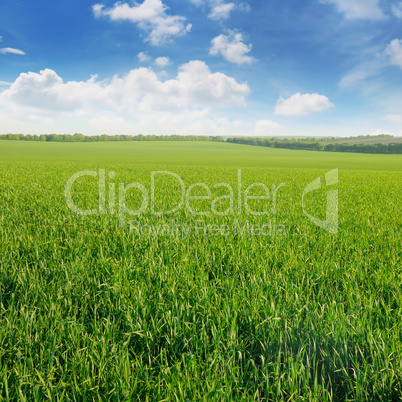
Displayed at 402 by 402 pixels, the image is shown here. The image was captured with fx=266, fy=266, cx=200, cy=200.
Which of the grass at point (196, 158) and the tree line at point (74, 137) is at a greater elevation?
the tree line at point (74, 137)

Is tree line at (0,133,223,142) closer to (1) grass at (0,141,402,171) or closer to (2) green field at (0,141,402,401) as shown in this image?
(1) grass at (0,141,402,171)

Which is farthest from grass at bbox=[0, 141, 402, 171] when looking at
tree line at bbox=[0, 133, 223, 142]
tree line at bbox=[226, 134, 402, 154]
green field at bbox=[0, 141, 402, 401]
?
tree line at bbox=[0, 133, 223, 142]

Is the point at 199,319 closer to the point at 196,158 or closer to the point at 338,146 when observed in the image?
the point at 196,158

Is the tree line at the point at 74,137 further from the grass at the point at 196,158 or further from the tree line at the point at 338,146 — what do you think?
the tree line at the point at 338,146

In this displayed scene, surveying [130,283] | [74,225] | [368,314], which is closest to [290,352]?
[368,314]

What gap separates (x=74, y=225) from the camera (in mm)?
6332

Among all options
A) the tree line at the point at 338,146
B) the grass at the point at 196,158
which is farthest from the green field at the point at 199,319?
the tree line at the point at 338,146

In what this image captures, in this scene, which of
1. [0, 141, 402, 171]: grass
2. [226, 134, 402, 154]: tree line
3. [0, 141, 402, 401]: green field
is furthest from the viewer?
[226, 134, 402, 154]: tree line

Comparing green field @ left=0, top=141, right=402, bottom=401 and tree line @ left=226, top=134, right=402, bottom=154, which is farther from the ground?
tree line @ left=226, top=134, right=402, bottom=154

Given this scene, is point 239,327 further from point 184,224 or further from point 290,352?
point 184,224

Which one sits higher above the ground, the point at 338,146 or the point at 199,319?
the point at 338,146

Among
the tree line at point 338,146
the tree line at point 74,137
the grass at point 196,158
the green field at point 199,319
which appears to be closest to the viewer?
the green field at point 199,319

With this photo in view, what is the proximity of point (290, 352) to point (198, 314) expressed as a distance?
1.01 metres

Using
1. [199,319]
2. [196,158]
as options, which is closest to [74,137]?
[196,158]
